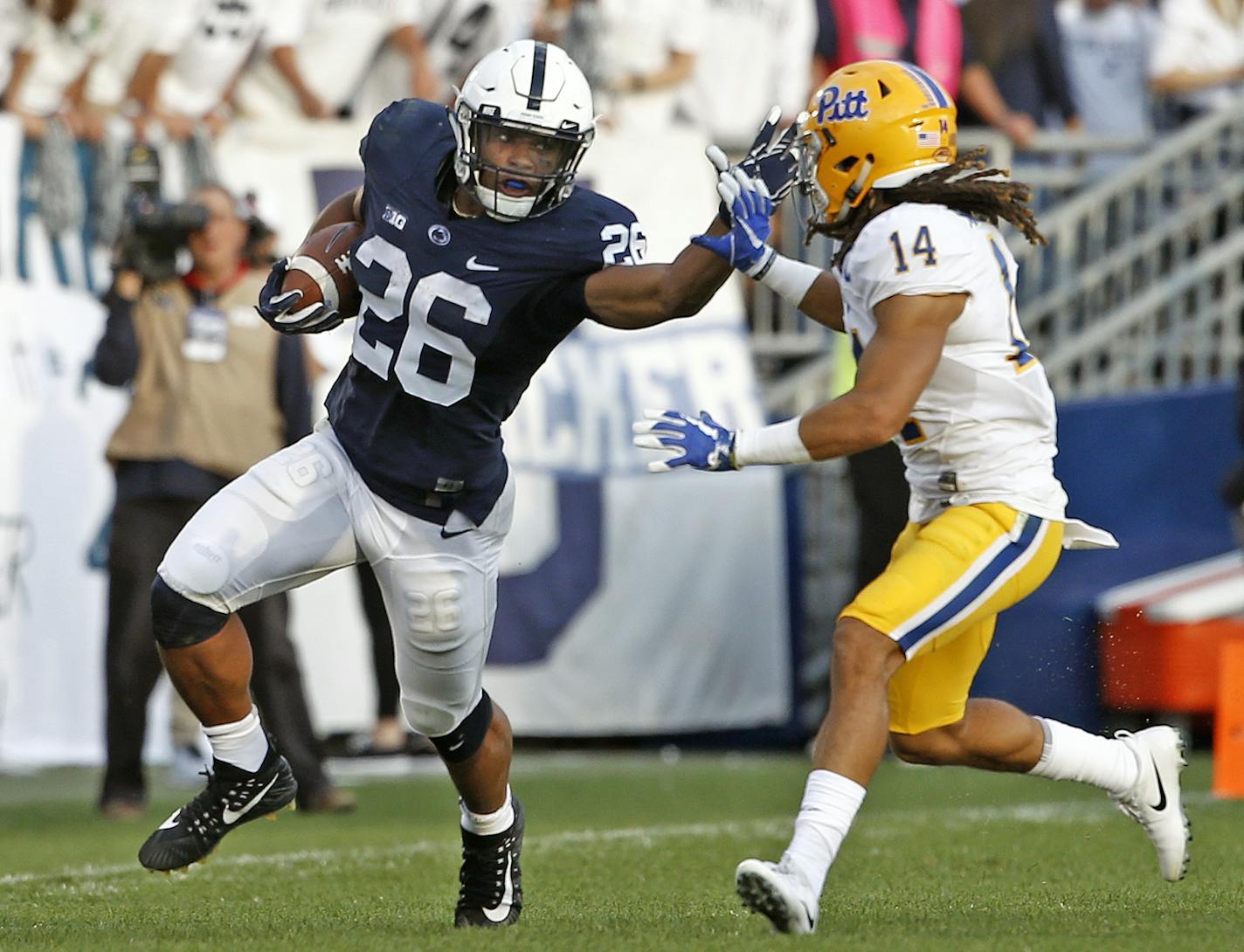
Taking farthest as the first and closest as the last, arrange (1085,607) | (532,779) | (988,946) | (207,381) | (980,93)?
(980,93)
(1085,607)
(532,779)
(207,381)
(988,946)

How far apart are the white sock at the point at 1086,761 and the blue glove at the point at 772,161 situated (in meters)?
1.29

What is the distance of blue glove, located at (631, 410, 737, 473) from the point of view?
419 cm

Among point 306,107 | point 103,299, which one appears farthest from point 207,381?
point 306,107

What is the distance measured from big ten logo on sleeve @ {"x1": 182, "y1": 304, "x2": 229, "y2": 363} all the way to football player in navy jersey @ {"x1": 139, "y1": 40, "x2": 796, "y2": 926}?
8.66ft

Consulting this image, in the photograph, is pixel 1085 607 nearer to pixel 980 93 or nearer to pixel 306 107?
pixel 980 93

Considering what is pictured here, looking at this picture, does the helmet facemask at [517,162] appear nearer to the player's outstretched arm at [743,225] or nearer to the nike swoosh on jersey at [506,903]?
the player's outstretched arm at [743,225]

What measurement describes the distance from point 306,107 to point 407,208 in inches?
198

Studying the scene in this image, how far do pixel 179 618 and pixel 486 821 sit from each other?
78cm

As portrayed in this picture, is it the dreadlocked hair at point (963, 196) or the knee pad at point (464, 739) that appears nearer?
the dreadlocked hair at point (963, 196)

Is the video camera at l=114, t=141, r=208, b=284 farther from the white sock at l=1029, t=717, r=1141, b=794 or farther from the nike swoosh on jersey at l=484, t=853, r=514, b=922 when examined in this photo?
the white sock at l=1029, t=717, r=1141, b=794

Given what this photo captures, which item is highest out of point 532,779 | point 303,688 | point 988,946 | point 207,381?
point 207,381

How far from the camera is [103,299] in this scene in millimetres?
7355

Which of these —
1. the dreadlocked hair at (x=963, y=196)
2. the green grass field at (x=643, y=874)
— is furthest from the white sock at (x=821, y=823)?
the dreadlocked hair at (x=963, y=196)

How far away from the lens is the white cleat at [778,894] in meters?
3.87
